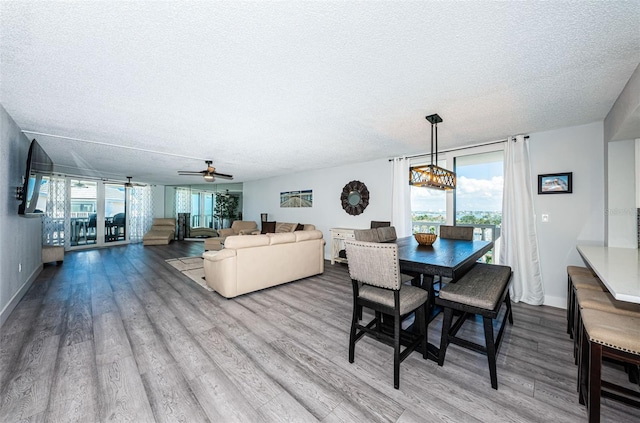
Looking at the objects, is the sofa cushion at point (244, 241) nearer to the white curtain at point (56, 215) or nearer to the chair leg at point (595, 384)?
the chair leg at point (595, 384)

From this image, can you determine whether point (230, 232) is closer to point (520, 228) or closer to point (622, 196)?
point (520, 228)

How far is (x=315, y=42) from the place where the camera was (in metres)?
1.50

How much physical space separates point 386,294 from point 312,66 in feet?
6.21

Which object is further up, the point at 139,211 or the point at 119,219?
the point at 139,211

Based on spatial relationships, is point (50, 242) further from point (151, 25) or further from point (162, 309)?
point (151, 25)

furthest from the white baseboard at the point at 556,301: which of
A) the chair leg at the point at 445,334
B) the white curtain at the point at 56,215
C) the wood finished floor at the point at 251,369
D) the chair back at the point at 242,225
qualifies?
the white curtain at the point at 56,215

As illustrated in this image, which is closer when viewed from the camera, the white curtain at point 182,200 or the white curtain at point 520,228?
the white curtain at point 520,228

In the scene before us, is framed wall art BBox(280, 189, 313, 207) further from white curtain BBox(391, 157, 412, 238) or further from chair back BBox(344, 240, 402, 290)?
chair back BBox(344, 240, 402, 290)

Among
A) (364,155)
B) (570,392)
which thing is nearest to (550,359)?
(570,392)

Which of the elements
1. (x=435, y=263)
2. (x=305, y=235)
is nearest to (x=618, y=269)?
(x=435, y=263)

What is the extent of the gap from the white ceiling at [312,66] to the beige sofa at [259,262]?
1687mm

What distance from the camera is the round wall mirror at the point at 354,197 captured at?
5.29 metres

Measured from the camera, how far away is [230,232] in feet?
24.7

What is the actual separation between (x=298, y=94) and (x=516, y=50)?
5.46 feet
